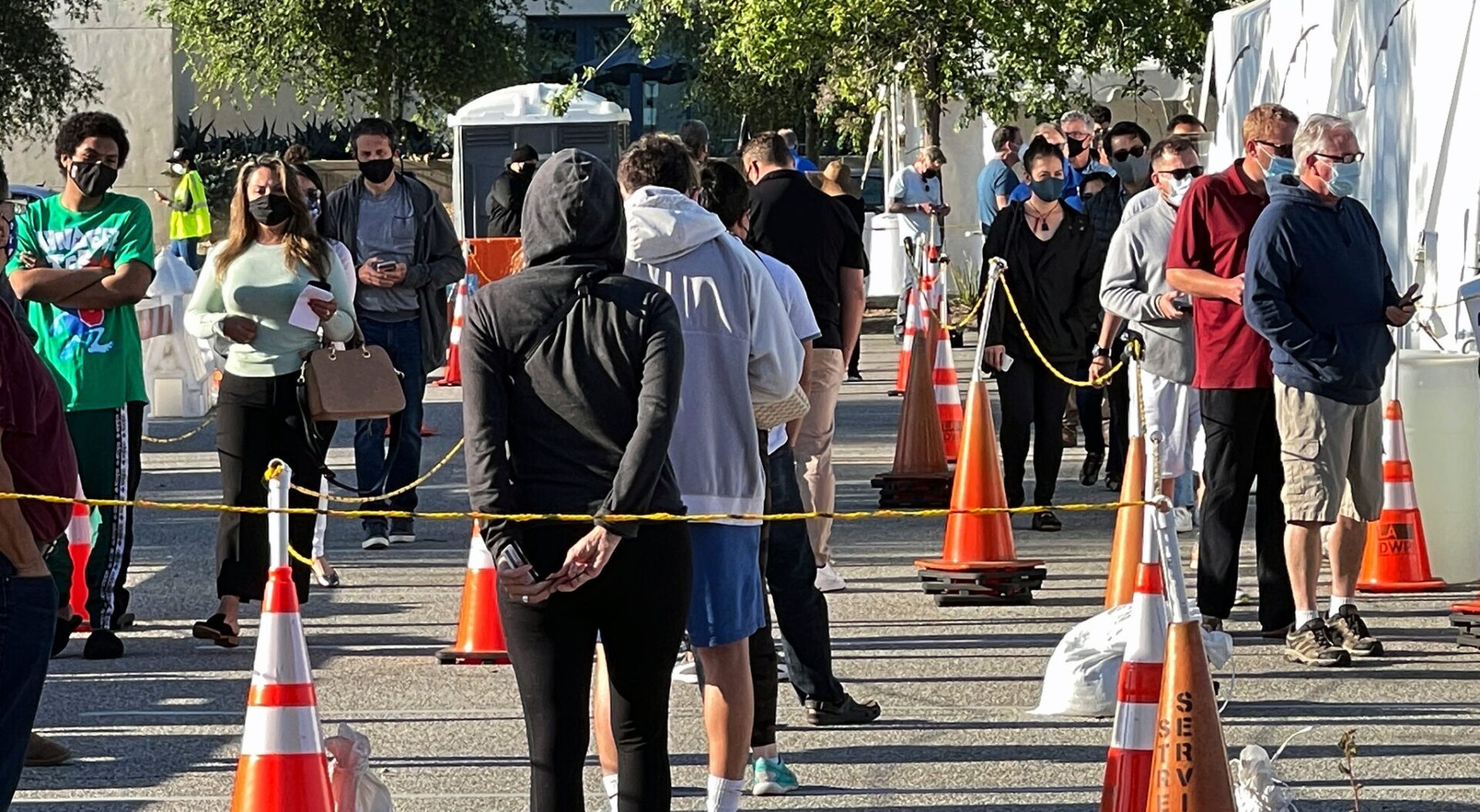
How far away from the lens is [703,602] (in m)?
6.11

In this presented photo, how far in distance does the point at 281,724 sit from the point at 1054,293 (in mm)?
7519

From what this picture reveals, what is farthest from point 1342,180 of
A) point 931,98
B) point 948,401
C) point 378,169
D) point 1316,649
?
point 931,98

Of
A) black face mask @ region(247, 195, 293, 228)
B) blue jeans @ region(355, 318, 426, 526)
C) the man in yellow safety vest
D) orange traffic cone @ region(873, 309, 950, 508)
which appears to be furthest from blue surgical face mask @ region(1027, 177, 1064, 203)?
the man in yellow safety vest

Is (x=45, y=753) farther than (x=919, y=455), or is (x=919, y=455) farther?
(x=919, y=455)

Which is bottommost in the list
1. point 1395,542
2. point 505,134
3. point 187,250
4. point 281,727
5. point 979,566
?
point 187,250

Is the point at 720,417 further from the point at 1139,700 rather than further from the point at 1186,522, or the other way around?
the point at 1186,522

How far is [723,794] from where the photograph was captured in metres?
6.16

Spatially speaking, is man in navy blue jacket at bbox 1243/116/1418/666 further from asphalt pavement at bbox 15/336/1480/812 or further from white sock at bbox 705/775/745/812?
white sock at bbox 705/775/745/812

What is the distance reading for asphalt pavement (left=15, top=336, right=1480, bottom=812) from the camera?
7039 millimetres

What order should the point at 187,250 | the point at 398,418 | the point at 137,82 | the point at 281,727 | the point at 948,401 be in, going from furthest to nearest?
the point at 137,82 → the point at 187,250 → the point at 948,401 → the point at 398,418 → the point at 281,727

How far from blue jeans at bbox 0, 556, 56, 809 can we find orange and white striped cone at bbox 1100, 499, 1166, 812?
2568mm

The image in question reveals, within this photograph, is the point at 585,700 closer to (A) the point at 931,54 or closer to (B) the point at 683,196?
(B) the point at 683,196

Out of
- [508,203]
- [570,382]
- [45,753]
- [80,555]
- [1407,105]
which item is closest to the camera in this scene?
[570,382]

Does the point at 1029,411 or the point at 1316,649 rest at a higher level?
the point at 1029,411
